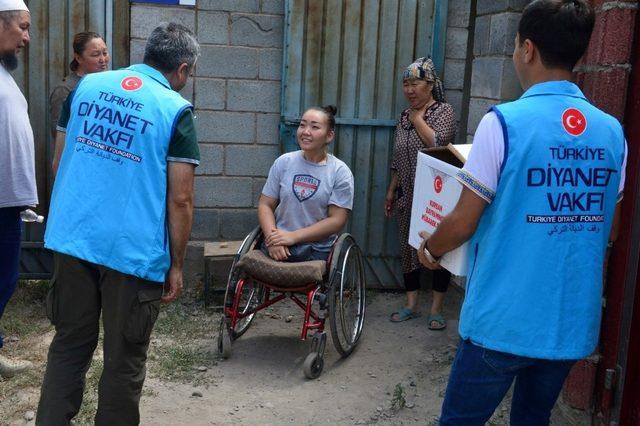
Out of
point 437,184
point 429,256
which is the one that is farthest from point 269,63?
point 429,256

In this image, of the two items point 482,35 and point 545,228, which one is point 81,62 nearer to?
point 482,35

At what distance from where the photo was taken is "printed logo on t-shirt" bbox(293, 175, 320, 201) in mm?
4719

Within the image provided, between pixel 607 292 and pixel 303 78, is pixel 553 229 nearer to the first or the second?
pixel 607 292

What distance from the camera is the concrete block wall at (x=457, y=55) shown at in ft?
18.6

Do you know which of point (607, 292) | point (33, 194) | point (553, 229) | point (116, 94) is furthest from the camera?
point (33, 194)

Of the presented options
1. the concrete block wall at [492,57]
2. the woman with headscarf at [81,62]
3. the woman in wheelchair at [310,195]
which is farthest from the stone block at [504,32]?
Answer: the woman with headscarf at [81,62]

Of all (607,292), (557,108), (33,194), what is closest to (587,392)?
(607,292)

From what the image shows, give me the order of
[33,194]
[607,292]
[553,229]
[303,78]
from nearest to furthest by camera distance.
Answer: [553,229] < [607,292] < [33,194] < [303,78]

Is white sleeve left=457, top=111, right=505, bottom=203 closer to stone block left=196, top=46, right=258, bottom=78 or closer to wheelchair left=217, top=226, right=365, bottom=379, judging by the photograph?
wheelchair left=217, top=226, right=365, bottom=379

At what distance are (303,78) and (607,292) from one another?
294 centimetres

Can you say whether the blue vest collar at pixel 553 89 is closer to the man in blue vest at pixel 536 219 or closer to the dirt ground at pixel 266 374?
the man in blue vest at pixel 536 219

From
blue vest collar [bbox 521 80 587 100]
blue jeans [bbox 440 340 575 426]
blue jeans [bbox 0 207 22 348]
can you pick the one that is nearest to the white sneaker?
blue jeans [bbox 0 207 22 348]

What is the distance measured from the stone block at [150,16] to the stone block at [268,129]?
0.81 m

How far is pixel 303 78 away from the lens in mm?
5570
